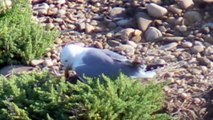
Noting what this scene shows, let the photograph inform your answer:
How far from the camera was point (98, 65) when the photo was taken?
4.04 metres

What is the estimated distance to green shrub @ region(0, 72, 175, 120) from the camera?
3436 mm

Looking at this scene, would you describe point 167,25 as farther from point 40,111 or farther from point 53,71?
point 40,111

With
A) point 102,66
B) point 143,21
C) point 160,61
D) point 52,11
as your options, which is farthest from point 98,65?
point 52,11

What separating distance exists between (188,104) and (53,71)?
3.33 feet

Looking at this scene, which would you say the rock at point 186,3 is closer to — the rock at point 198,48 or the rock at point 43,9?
the rock at point 198,48

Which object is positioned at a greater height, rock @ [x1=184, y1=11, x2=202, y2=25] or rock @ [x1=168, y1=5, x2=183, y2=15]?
rock @ [x1=168, y1=5, x2=183, y2=15]

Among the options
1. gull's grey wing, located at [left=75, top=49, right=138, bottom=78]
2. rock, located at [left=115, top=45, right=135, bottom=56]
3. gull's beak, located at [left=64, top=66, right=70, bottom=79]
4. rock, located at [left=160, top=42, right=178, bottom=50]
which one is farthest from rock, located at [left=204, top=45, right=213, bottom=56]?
gull's beak, located at [left=64, top=66, right=70, bottom=79]

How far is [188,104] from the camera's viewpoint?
3906 millimetres

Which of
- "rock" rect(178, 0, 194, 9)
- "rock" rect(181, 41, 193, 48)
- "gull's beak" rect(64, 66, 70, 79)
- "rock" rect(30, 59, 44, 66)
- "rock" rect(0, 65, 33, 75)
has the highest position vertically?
"rock" rect(178, 0, 194, 9)

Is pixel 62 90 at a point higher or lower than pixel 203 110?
higher

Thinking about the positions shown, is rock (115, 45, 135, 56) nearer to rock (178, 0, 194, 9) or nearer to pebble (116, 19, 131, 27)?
pebble (116, 19, 131, 27)

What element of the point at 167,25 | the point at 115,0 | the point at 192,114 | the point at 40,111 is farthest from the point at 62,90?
the point at 115,0

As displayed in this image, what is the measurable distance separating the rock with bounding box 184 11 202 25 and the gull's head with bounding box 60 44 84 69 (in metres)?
0.99

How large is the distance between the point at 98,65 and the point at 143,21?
1.04 m
